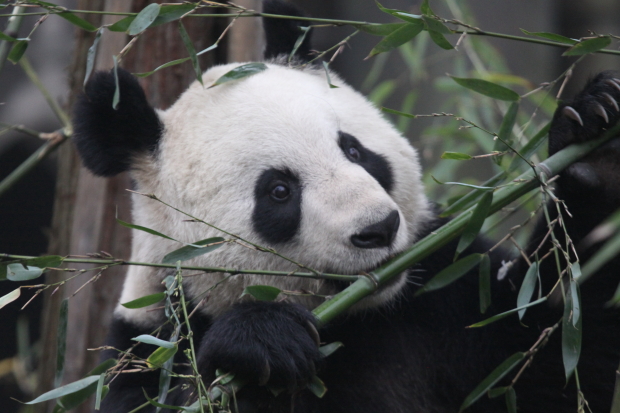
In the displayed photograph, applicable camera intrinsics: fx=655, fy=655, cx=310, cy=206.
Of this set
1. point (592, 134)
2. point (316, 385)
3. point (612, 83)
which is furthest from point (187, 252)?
point (612, 83)

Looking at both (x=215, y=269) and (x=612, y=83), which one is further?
(x=612, y=83)

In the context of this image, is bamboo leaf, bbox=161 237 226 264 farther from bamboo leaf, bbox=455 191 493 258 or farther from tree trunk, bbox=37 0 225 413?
tree trunk, bbox=37 0 225 413

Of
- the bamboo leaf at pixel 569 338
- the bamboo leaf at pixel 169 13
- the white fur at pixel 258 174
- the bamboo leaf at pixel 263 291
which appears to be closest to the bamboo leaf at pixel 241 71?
the white fur at pixel 258 174

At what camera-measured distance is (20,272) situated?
1372mm

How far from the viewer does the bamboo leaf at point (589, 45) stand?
146cm

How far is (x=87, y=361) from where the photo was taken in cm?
273

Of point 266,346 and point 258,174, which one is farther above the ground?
point 258,174

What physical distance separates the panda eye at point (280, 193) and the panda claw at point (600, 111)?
816 millimetres

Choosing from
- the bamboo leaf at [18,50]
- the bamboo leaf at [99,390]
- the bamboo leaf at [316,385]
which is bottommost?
the bamboo leaf at [316,385]

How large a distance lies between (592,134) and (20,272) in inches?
54.7

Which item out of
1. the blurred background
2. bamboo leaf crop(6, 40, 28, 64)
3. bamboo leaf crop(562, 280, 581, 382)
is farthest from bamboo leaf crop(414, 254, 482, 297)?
bamboo leaf crop(6, 40, 28, 64)

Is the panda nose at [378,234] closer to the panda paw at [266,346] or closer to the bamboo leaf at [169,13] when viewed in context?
the panda paw at [266,346]

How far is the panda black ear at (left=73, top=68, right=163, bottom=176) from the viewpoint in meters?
1.84

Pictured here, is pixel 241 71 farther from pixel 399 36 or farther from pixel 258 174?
pixel 399 36
